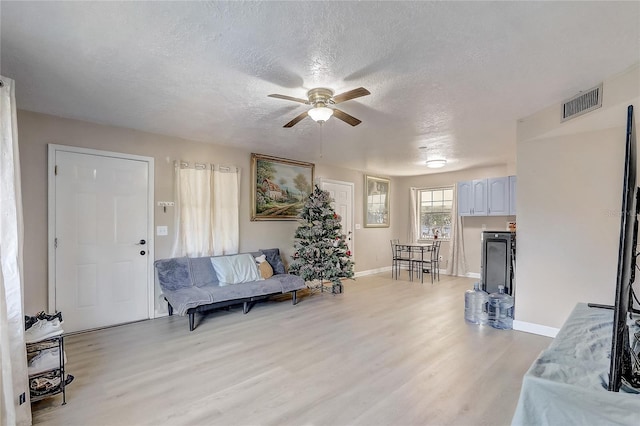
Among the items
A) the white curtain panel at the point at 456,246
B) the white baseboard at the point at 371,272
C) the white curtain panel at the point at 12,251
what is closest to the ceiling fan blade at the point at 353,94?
the white curtain panel at the point at 12,251

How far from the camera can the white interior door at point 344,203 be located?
6.65 m

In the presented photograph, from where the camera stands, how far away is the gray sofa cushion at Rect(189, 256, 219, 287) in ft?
13.9

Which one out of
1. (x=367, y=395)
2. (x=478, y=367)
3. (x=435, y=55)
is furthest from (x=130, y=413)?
(x=435, y=55)

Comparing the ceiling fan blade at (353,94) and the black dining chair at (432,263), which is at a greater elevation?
the ceiling fan blade at (353,94)

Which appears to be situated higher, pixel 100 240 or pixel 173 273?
pixel 100 240

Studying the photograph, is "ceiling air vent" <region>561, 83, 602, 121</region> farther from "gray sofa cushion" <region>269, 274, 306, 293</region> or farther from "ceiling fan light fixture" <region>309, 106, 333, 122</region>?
"gray sofa cushion" <region>269, 274, 306, 293</region>

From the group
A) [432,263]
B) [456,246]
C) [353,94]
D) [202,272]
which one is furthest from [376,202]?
[353,94]

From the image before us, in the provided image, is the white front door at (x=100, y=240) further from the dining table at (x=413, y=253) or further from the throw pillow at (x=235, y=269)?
the dining table at (x=413, y=253)

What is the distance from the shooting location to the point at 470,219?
6.94 metres

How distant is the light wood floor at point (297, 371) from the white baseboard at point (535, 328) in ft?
0.34

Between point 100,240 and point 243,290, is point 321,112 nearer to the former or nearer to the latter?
point 243,290

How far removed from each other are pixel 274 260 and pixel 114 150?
2.70m

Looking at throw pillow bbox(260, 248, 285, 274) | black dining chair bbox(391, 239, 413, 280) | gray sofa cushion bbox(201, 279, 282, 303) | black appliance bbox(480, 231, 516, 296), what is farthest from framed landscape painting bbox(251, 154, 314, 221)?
black appliance bbox(480, 231, 516, 296)

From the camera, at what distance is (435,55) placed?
7.22 ft
